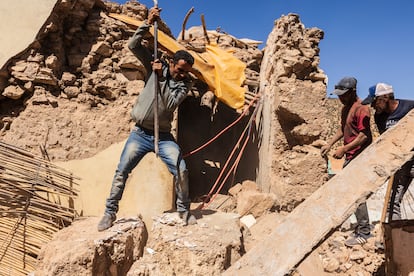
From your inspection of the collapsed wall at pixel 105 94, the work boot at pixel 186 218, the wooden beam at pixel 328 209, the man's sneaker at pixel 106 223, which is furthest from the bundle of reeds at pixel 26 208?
the wooden beam at pixel 328 209

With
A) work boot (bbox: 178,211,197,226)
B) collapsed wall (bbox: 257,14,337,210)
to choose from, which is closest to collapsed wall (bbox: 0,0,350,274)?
collapsed wall (bbox: 257,14,337,210)

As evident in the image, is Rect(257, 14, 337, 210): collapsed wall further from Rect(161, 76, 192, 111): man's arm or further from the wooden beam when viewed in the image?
the wooden beam

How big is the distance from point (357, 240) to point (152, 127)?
226cm

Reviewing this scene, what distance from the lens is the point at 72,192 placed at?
352 cm

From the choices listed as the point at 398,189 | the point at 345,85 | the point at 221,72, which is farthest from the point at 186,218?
the point at 221,72

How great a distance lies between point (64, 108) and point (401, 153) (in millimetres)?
3390

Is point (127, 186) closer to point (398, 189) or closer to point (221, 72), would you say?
point (221, 72)

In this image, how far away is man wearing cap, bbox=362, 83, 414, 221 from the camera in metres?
2.91

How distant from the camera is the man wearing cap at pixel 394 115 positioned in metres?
2.91

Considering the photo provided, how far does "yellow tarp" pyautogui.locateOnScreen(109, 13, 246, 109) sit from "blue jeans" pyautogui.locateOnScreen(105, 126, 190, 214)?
1.87 metres

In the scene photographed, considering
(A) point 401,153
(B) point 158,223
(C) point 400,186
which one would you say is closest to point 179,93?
(B) point 158,223

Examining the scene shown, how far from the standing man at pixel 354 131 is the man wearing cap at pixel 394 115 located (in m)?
0.22

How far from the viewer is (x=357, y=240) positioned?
3379 mm

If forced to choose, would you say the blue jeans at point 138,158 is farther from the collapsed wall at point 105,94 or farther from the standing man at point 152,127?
the collapsed wall at point 105,94
